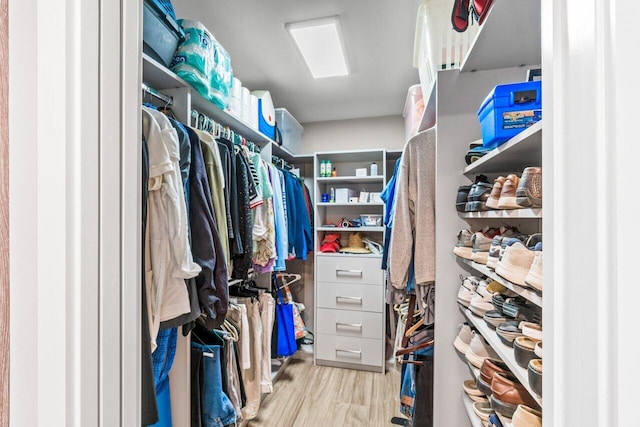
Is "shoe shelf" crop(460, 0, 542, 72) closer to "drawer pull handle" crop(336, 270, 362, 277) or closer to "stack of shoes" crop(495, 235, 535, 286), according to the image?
"stack of shoes" crop(495, 235, 535, 286)

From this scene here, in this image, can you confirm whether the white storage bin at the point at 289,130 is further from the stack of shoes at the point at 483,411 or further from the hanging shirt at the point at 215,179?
the stack of shoes at the point at 483,411

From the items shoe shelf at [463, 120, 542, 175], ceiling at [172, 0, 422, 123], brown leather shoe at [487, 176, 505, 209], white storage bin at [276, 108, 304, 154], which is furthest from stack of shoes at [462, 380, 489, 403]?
white storage bin at [276, 108, 304, 154]

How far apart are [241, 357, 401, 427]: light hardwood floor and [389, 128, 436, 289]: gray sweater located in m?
1.21

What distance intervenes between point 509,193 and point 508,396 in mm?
588

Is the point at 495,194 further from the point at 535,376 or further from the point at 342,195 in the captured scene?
the point at 342,195

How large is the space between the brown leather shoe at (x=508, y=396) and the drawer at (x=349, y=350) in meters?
1.76

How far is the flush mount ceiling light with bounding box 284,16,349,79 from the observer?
5.17 feet

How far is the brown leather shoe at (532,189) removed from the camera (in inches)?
27.8

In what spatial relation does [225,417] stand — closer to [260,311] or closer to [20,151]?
[260,311]

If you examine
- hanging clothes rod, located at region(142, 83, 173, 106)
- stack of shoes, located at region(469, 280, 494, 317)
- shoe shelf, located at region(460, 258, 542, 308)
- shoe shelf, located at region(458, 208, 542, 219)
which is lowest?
stack of shoes, located at region(469, 280, 494, 317)

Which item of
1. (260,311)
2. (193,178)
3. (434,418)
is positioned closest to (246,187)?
(193,178)

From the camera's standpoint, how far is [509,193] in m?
0.84

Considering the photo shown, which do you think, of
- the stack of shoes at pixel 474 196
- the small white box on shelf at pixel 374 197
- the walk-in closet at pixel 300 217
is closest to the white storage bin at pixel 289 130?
the walk-in closet at pixel 300 217

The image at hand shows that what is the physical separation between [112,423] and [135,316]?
0.56 ft
